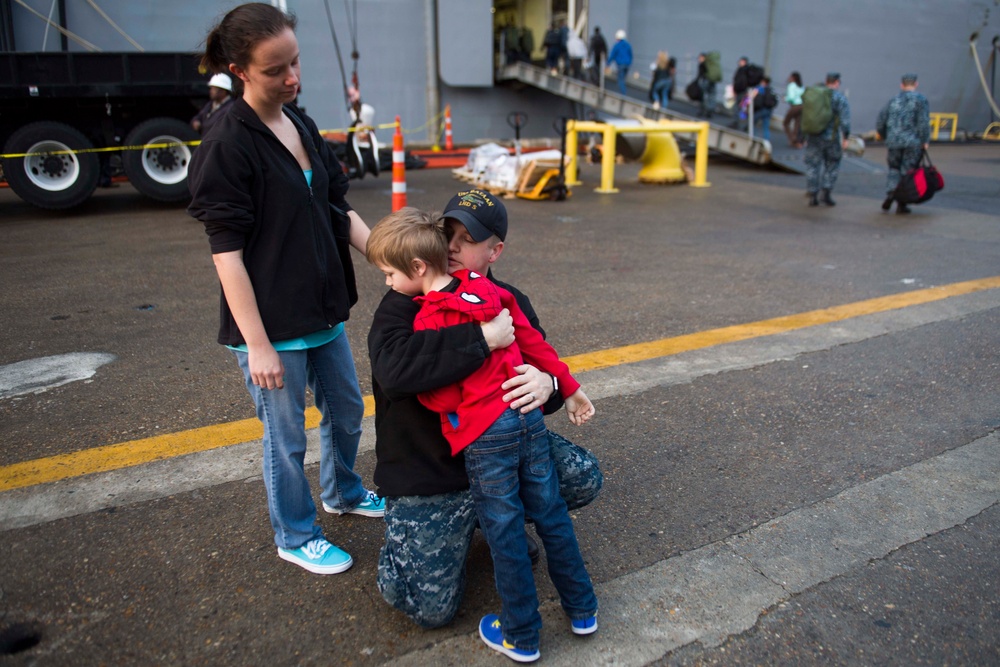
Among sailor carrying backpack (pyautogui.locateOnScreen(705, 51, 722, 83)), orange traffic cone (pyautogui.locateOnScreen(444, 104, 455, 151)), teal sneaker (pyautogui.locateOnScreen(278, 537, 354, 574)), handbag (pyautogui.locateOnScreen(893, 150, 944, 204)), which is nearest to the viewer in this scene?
teal sneaker (pyautogui.locateOnScreen(278, 537, 354, 574))

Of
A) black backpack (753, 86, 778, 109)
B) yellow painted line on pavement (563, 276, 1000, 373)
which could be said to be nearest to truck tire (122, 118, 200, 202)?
yellow painted line on pavement (563, 276, 1000, 373)

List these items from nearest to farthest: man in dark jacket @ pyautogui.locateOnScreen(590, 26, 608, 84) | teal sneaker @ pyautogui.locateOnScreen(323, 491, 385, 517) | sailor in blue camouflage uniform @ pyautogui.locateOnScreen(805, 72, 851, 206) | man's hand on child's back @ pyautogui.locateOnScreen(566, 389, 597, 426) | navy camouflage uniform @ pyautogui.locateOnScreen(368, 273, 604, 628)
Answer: navy camouflage uniform @ pyautogui.locateOnScreen(368, 273, 604, 628) → man's hand on child's back @ pyautogui.locateOnScreen(566, 389, 597, 426) → teal sneaker @ pyautogui.locateOnScreen(323, 491, 385, 517) → sailor in blue camouflage uniform @ pyautogui.locateOnScreen(805, 72, 851, 206) → man in dark jacket @ pyautogui.locateOnScreen(590, 26, 608, 84)

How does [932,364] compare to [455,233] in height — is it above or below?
below

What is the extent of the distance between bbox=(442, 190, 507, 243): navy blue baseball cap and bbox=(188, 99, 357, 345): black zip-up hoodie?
49 cm

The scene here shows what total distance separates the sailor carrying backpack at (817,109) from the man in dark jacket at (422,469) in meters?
9.18

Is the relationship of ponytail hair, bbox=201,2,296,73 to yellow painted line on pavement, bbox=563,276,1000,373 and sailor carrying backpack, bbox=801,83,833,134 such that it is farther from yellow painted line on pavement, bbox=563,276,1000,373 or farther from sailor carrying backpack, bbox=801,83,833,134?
sailor carrying backpack, bbox=801,83,833,134

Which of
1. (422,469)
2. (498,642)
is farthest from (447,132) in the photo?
(498,642)

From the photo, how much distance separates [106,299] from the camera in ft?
18.9

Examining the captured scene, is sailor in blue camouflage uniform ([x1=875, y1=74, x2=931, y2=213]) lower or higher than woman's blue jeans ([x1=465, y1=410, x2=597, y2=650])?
higher

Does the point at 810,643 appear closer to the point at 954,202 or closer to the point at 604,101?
the point at 954,202

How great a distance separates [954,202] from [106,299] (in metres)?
11.3

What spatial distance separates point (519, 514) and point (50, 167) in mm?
9377

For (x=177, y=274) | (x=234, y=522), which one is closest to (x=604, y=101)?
(x=177, y=274)

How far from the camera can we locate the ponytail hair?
6.86ft
